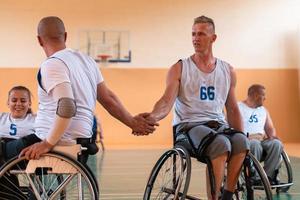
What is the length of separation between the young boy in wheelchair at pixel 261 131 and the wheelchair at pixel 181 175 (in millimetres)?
1160

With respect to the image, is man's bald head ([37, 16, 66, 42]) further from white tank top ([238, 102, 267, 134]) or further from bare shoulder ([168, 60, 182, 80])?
white tank top ([238, 102, 267, 134])

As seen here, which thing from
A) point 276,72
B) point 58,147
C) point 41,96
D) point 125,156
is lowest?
point 125,156

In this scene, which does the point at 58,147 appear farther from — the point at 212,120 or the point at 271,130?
the point at 271,130

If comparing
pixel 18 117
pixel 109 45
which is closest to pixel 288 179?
pixel 18 117

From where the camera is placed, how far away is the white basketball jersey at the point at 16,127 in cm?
309

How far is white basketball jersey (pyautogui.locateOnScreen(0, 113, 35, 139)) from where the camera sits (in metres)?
3.09

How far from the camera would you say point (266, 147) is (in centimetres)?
399

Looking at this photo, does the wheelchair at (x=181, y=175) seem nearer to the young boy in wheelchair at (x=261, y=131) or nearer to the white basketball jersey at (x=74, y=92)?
the white basketball jersey at (x=74, y=92)

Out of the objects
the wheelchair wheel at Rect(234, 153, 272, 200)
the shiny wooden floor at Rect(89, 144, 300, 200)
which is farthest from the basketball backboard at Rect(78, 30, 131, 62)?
the wheelchair wheel at Rect(234, 153, 272, 200)

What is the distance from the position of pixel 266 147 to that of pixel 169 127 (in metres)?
6.27

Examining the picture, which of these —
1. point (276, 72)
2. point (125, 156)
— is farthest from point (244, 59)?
point (125, 156)

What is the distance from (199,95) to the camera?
2.83 m

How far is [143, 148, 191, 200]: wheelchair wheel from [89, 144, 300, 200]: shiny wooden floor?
1.13 metres

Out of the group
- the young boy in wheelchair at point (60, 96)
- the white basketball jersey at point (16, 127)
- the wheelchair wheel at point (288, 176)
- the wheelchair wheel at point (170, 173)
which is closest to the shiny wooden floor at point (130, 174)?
the wheelchair wheel at point (288, 176)
